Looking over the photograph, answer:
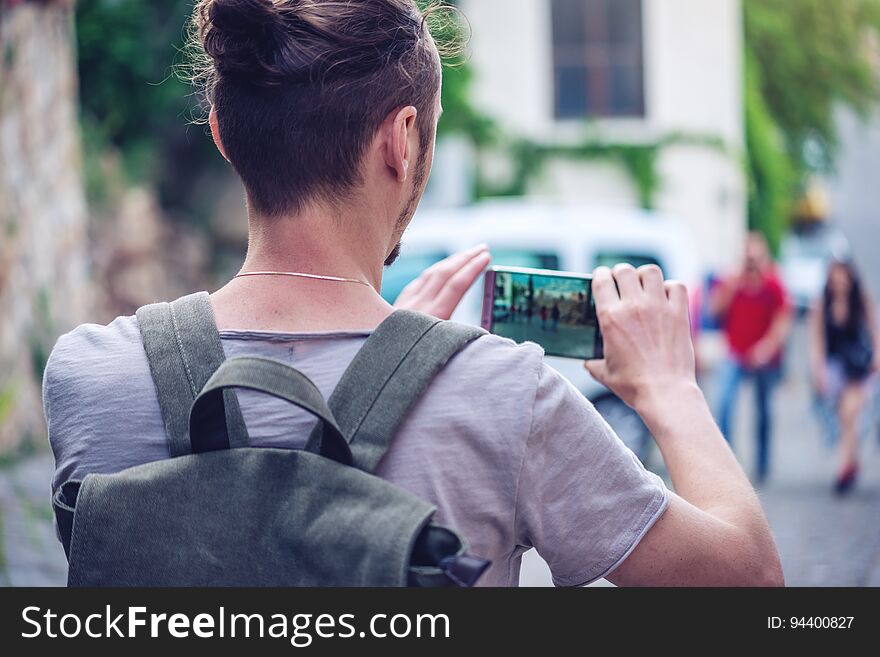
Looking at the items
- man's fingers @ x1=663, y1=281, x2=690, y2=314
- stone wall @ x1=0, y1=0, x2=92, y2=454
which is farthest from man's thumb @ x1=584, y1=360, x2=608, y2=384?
stone wall @ x1=0, y1=0, x2=92, y2=454

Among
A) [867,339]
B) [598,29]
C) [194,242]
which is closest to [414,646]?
[867,339]

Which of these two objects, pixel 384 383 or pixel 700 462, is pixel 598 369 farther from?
pixel 384 383

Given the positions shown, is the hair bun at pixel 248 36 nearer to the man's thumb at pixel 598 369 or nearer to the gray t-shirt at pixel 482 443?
the gray t-shirt at pixel 482 443

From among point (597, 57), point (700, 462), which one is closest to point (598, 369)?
point (700, 462)

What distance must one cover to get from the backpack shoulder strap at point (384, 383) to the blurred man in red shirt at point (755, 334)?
7664mm

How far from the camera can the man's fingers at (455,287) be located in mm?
1725

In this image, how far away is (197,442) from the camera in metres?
1.19

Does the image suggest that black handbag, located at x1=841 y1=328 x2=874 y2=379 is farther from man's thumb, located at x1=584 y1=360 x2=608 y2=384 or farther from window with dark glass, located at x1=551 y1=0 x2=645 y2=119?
window with dark glass, located at x1=551 y1=0 x2=645 y2=119

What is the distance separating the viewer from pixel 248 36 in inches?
50.1

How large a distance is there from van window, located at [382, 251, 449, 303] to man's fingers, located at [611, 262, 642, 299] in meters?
5.31

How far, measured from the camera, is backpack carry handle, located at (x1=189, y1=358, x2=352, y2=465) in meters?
1.11

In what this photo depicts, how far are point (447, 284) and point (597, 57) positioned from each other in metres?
15.7

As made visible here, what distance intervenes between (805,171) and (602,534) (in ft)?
71.6

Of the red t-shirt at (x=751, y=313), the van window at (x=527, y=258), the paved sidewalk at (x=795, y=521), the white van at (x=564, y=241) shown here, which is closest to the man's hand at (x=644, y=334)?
the paved sidewalk at (x=795, y=521)
